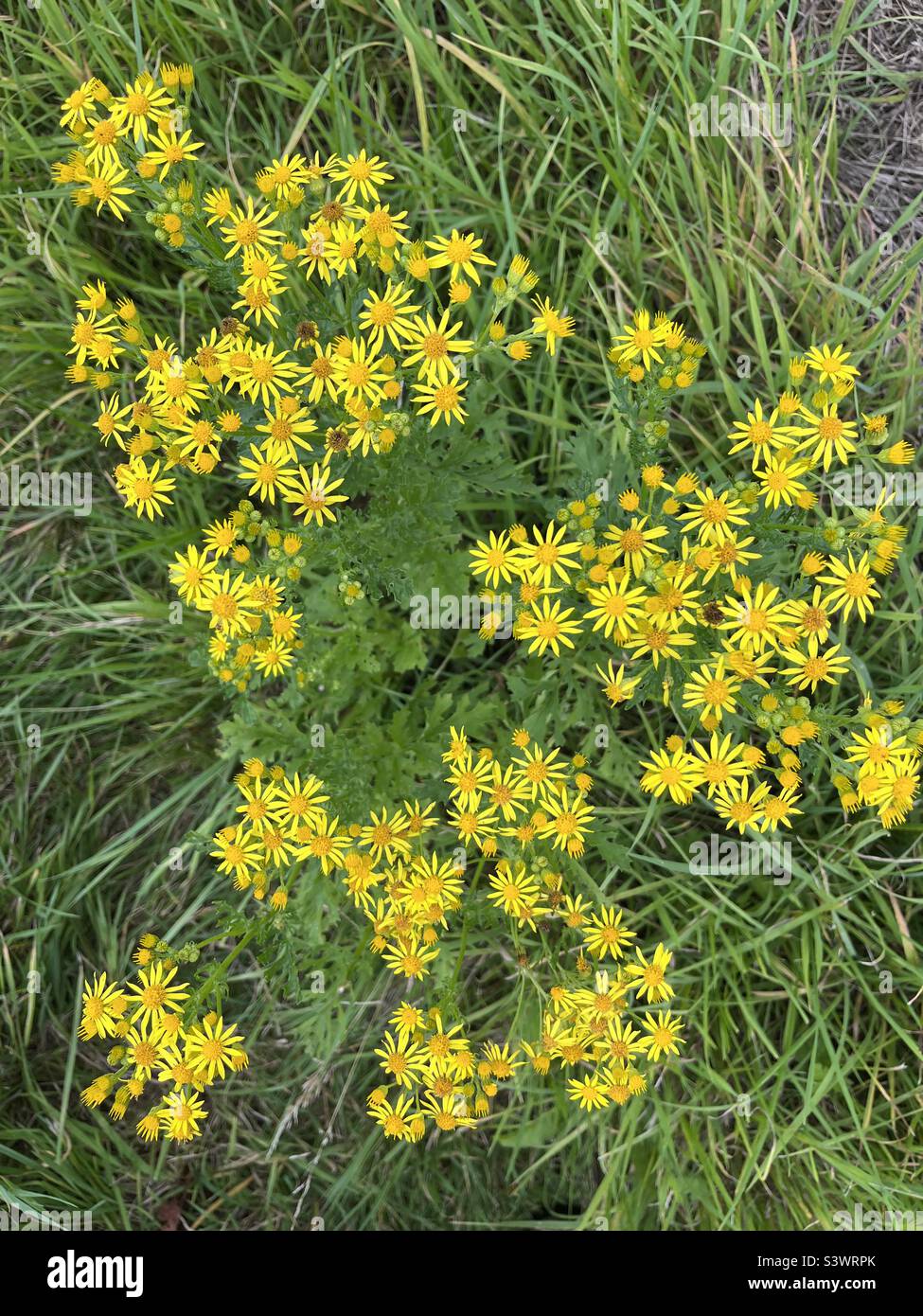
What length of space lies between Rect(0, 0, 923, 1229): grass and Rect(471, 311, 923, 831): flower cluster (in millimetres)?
705

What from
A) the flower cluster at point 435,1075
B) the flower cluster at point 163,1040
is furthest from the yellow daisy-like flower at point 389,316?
the flower cluster at point 435,1075

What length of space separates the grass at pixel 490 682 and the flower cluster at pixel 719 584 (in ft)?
2.31

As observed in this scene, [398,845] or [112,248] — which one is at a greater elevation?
[112,248]

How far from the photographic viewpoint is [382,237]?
11.3 feet

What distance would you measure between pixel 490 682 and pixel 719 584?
187 centimetres

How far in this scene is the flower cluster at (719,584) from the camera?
348 cm

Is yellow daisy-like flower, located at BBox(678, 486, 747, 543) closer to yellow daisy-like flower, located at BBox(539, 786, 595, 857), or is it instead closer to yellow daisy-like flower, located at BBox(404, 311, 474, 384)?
yellow daisy-like flower, located at BBox(404, 311, 474, 384)

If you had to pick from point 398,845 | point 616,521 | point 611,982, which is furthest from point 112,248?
point 611,982

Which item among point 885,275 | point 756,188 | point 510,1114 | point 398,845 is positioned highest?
point 756,188

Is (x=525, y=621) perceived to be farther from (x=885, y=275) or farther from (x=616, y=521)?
(x=885, y=275)

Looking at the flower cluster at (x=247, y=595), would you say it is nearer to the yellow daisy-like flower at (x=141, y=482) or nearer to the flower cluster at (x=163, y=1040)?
the yellow daisy-like flower at (x=141, y=482)

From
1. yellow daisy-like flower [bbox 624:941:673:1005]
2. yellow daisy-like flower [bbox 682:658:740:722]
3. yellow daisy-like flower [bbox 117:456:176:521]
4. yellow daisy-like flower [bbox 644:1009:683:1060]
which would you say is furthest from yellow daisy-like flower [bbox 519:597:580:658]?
yellow daisy-like flower [bbox 644:1009:683:1060]

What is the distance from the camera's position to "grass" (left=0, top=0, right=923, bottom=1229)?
15.5 ft

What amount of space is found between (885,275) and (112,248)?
466 centimetres
